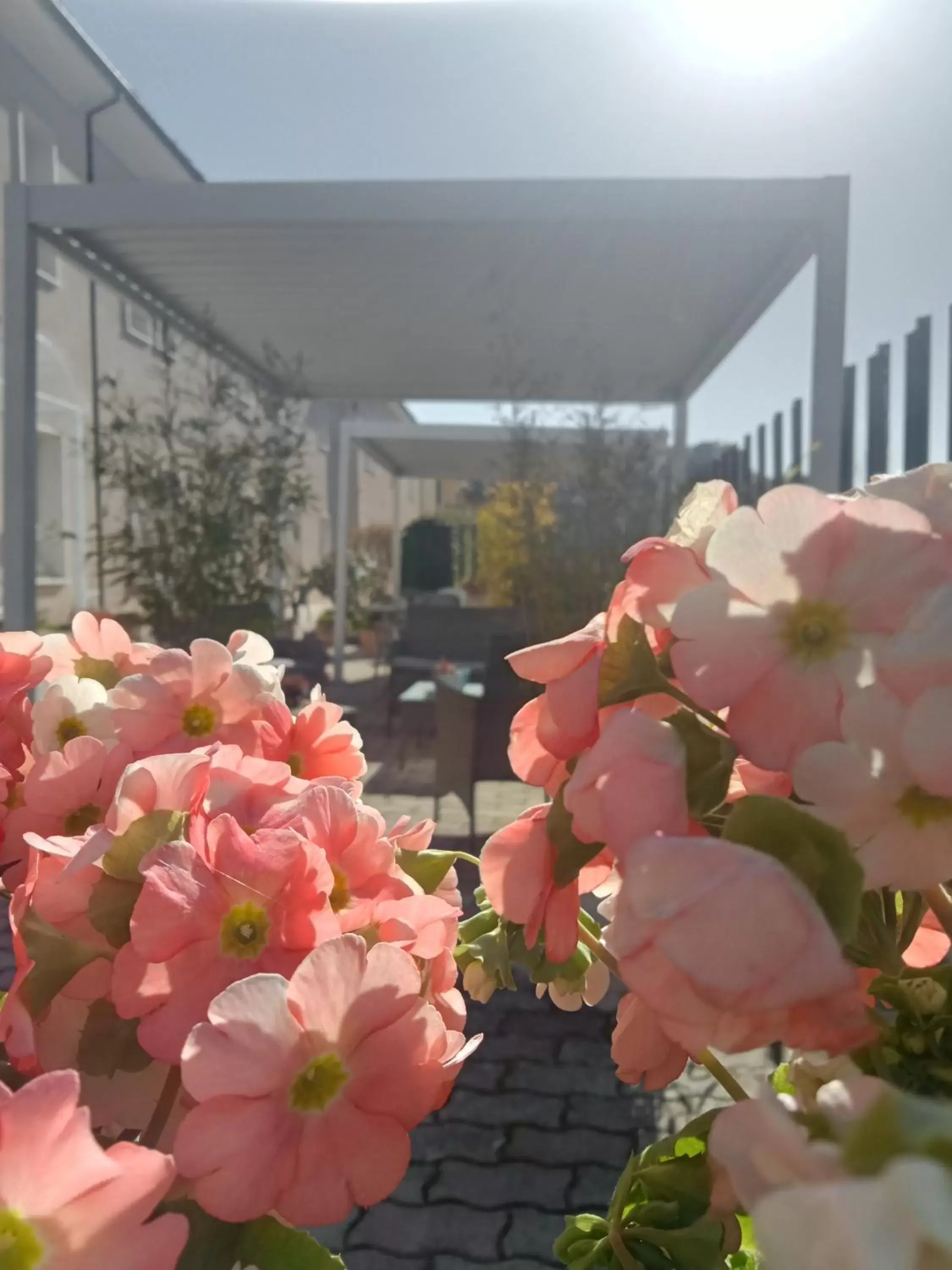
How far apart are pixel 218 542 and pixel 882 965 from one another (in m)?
6.38

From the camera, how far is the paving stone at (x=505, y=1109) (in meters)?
2.62

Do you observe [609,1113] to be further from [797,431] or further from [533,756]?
[797,431]

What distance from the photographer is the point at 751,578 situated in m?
0.32

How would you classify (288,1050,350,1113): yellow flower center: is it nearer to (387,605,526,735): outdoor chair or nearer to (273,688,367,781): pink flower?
(273,688,367,781): pink flower

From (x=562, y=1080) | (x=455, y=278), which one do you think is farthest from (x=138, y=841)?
(x=455, y=278)

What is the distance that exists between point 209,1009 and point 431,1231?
2.18m

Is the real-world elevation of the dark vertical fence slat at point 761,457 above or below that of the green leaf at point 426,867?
above

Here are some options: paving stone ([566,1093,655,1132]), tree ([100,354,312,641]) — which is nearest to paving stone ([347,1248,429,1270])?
paving stone ([566,1093,655,1132])

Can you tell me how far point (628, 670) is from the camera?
1.16 ft

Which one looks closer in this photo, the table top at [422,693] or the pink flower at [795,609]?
the pink flower at [795,609]

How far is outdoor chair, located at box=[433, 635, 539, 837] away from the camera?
15.0 ft

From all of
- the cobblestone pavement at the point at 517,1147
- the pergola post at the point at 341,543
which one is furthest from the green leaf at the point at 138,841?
the pergola post at the point at 341,543

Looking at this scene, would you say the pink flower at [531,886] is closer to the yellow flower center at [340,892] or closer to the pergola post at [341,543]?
the yellow flower center at [340,892]

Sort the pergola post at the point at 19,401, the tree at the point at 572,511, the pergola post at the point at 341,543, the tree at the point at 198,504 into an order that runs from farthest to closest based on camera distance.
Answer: the pergola post at the point at 341,543 < the tree at the point at 198,504 < the tree at the point at 572,511 < the pergola post at the point at 19,401
